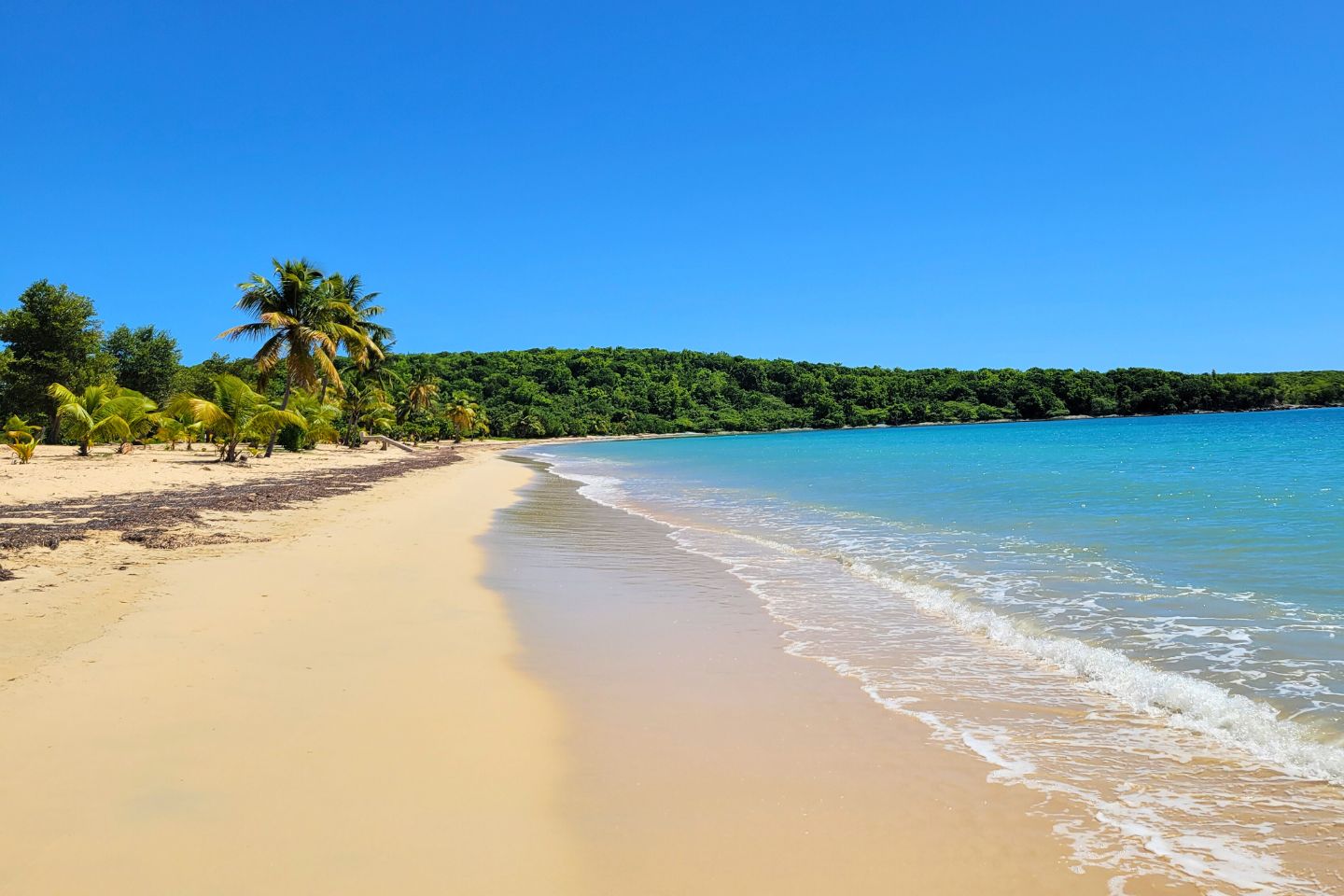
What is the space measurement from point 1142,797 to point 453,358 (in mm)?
119536

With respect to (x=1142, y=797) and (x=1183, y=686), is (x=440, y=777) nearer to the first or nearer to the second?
(x=1142, y=797)

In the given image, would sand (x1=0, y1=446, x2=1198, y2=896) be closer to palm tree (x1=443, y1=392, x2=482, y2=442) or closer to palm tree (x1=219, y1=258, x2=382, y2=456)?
palm tree (x1=219, y1=258, x2=382, y2=456)

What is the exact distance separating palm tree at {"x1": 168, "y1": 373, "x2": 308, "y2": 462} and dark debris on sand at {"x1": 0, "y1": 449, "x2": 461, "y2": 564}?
5475 mm

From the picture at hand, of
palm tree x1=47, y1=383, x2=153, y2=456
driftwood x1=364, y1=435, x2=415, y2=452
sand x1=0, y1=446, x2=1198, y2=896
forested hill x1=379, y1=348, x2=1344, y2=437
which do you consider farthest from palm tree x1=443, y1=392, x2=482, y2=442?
sand x1=0, y1=446, x2=1198, y2=896

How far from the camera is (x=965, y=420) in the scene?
424 ft

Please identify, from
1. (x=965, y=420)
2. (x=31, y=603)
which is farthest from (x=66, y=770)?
(x=965, y=420)

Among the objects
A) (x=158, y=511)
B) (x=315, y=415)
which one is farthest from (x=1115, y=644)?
(x=315, y=415)

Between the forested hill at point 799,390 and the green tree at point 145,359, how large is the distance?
2304 inches

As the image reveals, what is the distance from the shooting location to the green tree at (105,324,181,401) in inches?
1716

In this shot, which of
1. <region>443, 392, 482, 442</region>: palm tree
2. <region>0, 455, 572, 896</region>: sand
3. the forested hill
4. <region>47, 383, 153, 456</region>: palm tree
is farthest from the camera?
the forested hill

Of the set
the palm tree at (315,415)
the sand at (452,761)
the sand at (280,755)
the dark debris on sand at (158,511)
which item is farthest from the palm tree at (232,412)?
the sand at (280,755)

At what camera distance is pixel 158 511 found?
12227 mm

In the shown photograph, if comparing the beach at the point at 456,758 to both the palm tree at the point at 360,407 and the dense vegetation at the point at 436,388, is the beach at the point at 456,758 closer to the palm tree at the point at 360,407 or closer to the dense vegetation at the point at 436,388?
the dense vegetation at the point at 436,388

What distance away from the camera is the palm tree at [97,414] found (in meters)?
24.3
